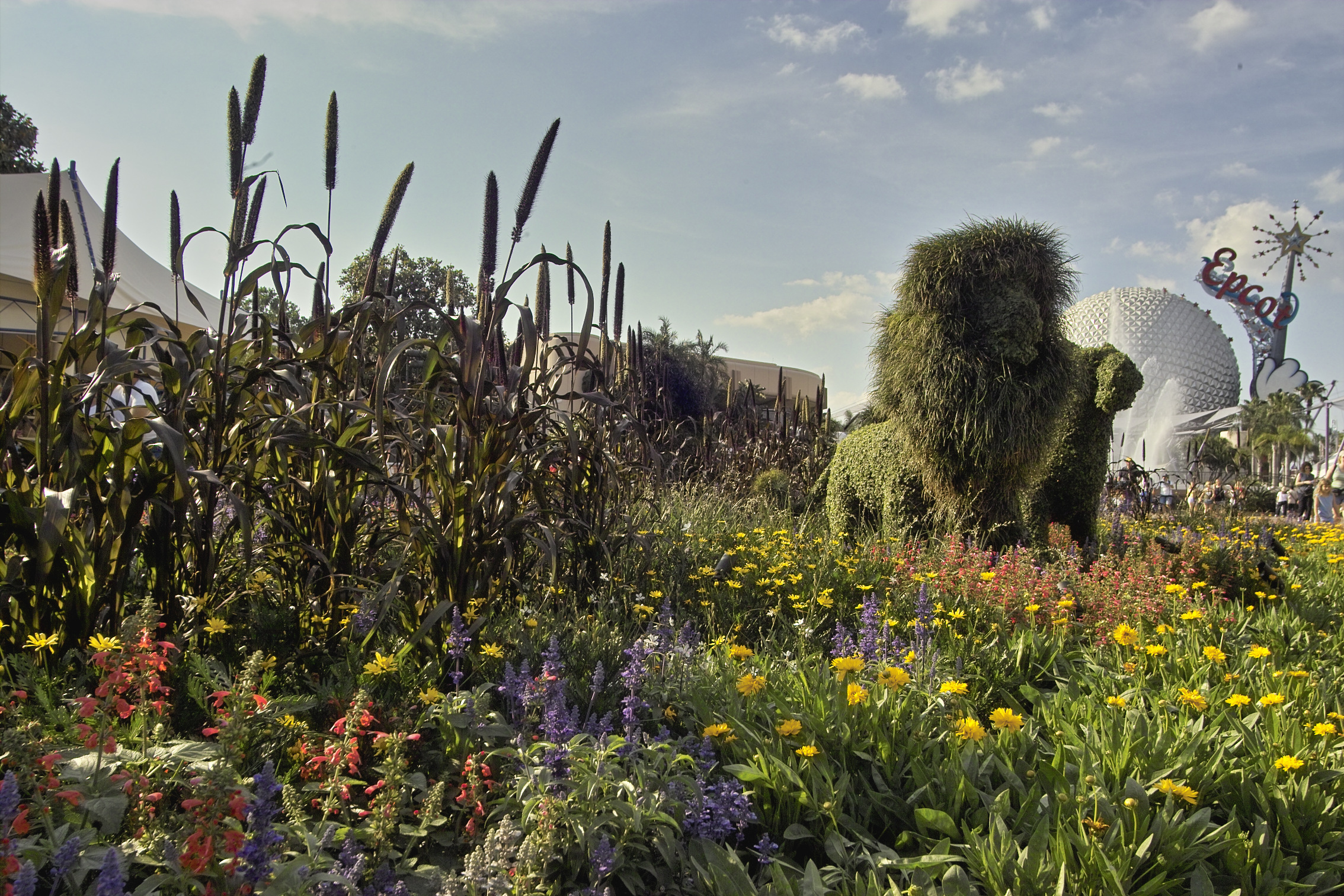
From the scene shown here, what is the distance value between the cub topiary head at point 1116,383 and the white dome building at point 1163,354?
147ft

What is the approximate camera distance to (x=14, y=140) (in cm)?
2030

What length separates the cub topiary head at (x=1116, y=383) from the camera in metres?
6.55

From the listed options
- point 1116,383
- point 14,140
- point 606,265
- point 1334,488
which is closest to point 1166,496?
point 1334,488

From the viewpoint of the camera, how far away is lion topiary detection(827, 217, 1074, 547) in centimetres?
564

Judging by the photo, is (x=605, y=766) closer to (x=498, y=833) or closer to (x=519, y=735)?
(x=519, y=735)

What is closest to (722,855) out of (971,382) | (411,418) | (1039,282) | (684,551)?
(411,418)

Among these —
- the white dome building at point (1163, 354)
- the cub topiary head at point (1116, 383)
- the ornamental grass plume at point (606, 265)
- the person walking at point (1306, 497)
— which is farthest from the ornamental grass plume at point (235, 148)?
the white dome building at point (1163, 354)

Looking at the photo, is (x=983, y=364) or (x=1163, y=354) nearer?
(x=983, y=364)

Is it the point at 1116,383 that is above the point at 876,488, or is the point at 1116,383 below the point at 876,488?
above

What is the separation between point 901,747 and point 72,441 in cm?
246

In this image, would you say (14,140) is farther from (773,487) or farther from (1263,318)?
(1263,318)

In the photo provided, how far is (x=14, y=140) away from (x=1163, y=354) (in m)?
54.2

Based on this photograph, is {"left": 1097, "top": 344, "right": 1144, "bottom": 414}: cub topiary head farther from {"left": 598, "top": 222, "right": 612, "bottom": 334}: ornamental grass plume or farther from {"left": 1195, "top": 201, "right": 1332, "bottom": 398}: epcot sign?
{"left": 1195, "top": 201, "right": 1332, "bottom": 398}: epcot sign

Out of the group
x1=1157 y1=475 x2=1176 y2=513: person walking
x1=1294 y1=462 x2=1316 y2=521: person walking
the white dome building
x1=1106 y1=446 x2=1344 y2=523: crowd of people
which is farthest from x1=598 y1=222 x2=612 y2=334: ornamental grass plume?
the white dome building
